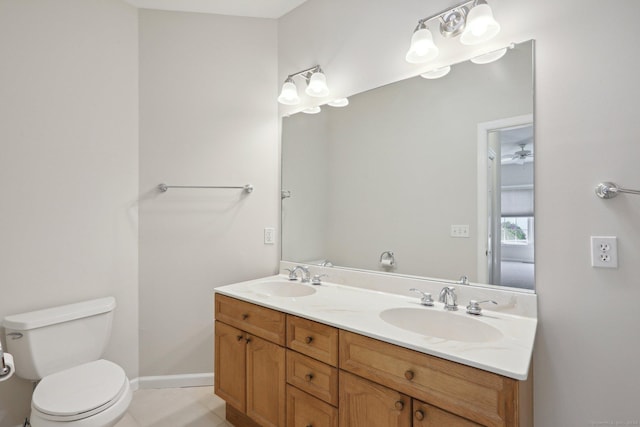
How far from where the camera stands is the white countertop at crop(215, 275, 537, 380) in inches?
37.3

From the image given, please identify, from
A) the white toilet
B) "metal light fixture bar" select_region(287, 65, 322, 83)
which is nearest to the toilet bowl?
the white toilet

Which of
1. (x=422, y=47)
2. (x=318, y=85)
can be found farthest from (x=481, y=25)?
(x=318, y=85)

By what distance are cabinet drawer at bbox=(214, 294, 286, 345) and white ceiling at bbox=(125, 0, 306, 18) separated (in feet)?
6.33

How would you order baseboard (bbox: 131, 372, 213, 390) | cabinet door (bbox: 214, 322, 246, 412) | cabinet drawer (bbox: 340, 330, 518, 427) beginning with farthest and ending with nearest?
baseboard (bbox: 131, 372, 213, 390)
cabinet door (bbox: 214, 322, 246, 412)
cabinet drawer (bbox: 340, 330, 518, 427)

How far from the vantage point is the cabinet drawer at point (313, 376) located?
1.29m

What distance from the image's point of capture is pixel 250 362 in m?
1.64

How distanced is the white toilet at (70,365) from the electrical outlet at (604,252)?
6.73 feet

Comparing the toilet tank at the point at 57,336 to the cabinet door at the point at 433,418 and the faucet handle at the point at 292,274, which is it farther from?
the cabinet door at the point at 433,418

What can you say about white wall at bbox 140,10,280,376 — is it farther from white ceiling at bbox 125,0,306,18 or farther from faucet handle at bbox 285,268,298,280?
faucet handle at bbox 285,268,298,280

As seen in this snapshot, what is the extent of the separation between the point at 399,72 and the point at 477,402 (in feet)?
5.05

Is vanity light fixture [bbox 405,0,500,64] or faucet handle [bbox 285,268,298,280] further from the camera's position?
faucet handle [bbox 285,268,298,280]

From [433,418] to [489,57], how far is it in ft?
4.81

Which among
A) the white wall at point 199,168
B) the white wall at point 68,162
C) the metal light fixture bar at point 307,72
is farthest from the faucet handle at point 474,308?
the white wall at point 68,162

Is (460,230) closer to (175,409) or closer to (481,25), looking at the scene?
(481,25)
